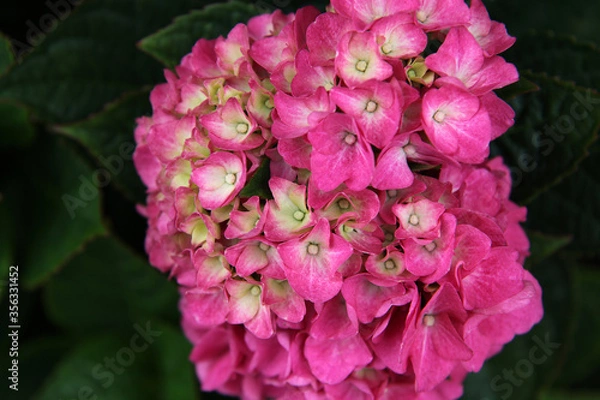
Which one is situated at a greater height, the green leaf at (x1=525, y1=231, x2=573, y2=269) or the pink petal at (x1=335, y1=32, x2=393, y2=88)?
the pink petal at (x1=335, y1=32, x2=393, y2=88)

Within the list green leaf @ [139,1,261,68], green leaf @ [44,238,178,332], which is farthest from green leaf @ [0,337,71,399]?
green leaf @ [139,1,261,68]

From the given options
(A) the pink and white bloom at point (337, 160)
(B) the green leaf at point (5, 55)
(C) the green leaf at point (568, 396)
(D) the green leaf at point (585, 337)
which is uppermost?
(A) the pink and white bloom at point (337, 160)

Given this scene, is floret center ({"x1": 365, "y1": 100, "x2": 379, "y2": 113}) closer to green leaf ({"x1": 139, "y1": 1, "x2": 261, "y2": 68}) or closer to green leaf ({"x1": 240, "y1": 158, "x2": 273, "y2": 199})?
green leaf ({"x1": 240, "y1": 158, "x2": 273, "y2": 199})

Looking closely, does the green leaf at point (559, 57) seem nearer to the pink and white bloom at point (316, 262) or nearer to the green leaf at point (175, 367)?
the pink and white bloom at point (316, 262)

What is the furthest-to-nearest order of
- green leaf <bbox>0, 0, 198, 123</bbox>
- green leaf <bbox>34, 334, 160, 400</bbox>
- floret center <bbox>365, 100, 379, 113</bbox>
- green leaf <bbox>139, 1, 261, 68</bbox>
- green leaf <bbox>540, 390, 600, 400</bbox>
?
green leaf <bbox>540, 390, 600, 400</bbox>, green leaf <bbox>34, 334, 160, 400</bbox>, green leaf <bbox>0, 0, 198, 123</bbox>, green leaf <bbox>139, 1, 261, 68</bbox>, floret center <bbox>365, 100, 379, 113</bbox>

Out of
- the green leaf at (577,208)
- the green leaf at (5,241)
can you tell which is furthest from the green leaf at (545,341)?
the green leaf at (5,241)

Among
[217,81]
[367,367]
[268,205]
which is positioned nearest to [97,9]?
[217,81]
